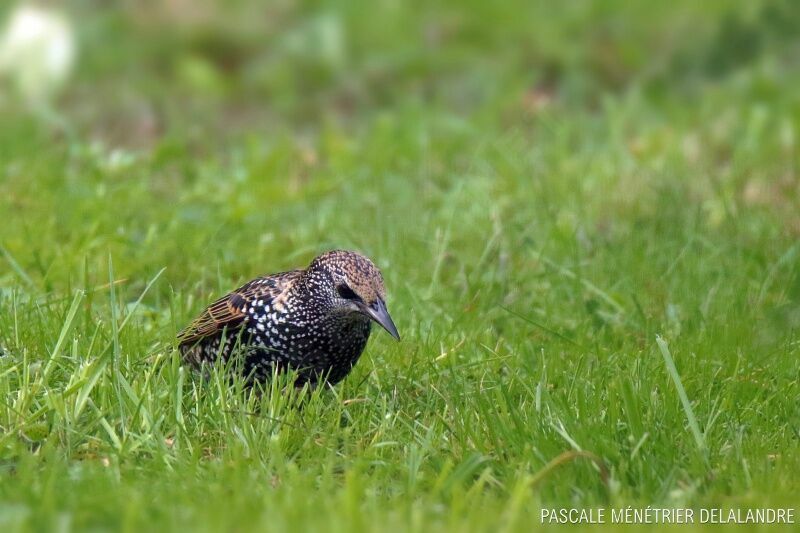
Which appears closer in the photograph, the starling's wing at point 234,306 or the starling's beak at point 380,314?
the starling's beak at point 380,314

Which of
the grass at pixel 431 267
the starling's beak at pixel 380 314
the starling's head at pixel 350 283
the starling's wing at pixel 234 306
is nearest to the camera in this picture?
the grass at pixel 431 267

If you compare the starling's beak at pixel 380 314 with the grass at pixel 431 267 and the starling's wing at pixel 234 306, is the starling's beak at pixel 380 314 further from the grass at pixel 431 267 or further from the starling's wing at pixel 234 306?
the starling's wing at pixel 234 306

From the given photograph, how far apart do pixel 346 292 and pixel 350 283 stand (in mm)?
61

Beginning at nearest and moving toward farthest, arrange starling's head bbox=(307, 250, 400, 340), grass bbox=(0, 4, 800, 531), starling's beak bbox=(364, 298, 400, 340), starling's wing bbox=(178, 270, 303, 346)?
grass bbox=(0, 4, 800, 531), starling's beak bbox=(364, 298, 400, 340), starling's head bbox=(307, 250, 400, 340), starling's wing bbox=(178, 270, 303, 346)

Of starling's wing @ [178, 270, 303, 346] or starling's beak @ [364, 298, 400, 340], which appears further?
starling's wing @ [178, 270, 303, 346]

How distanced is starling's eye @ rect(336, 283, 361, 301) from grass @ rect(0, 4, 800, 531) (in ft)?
1.13

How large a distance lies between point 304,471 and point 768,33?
7.38m

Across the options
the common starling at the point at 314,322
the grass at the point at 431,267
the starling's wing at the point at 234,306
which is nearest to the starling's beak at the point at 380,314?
the common starling at the point at 314,322

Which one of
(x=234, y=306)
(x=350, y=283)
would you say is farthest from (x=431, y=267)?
(x=350, y=283)

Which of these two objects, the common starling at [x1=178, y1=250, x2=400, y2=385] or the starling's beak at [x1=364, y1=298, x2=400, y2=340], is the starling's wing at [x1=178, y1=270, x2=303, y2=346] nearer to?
the common starling at [x1=178, y1=250, x2=400, y2=385]

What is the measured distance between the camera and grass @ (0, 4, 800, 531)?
162 inches

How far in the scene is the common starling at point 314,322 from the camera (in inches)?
198

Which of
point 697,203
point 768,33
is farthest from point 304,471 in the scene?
point 768,33

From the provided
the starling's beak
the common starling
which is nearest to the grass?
the common starling
